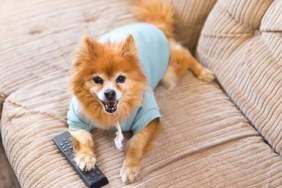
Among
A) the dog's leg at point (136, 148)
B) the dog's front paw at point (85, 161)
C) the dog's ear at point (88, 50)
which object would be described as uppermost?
Answer: the dog's ear at point (88, 50)

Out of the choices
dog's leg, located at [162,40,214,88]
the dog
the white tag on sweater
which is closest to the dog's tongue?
the dog

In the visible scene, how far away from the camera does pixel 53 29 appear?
6.65ft

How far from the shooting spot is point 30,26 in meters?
2.04

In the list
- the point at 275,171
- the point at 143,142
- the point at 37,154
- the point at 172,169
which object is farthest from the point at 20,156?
the point at 275,171

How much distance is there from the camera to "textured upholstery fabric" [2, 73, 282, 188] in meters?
1.43

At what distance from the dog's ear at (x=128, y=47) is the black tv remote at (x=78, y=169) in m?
0.40

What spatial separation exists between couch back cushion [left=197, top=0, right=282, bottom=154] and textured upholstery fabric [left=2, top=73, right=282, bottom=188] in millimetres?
66

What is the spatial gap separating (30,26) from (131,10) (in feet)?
1.79

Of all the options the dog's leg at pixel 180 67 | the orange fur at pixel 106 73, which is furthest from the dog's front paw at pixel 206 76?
the orange fur at pixel 106 73

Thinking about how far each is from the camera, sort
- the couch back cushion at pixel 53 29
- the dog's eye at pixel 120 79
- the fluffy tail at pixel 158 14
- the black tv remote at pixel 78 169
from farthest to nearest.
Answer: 1. the fluffy tail at pixel 158 14
2. the couch back cushion at pixel 53 29
3. the dog's eye at pixel 120 79
4. the black tv remote at pixel 78 169

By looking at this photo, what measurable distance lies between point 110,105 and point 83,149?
0.19m

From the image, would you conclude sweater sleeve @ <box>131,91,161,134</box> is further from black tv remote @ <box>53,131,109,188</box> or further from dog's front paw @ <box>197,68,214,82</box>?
dog's front paw @ <box>197,68,214,82</box>

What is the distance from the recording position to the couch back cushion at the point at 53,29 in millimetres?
1833

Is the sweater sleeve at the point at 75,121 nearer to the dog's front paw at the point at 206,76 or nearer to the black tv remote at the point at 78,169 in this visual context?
the black tv remote at the point at 78,169
